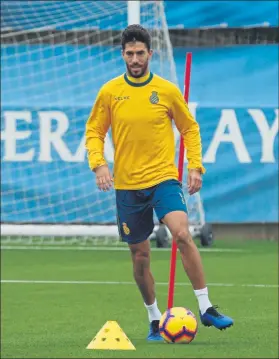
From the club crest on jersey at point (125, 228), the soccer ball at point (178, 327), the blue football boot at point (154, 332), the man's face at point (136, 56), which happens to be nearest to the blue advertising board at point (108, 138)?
the blue football boot at point (154, 332)

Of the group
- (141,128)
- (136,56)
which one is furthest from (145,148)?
(136,56)

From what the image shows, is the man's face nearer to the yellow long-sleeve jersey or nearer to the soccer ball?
the yellow long-sleeve jersey

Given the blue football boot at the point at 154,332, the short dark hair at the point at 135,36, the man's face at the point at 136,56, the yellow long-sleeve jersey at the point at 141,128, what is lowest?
the blue football boot at the point at 154,332

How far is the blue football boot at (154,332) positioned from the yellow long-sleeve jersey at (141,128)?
97 cm

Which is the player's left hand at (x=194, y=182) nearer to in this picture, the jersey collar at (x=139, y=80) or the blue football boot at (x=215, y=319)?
the jersey collar at (x=139, y=80)

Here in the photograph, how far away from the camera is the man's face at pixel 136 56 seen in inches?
331

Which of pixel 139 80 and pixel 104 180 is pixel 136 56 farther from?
pixel 104 180

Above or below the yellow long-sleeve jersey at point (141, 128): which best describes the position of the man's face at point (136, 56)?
above

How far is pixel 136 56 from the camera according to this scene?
8.45 m

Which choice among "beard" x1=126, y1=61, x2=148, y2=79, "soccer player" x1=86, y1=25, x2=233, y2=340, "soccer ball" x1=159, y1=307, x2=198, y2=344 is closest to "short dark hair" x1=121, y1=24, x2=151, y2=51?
"soccer player" x1=86, y1=25, x2=233, y2=340

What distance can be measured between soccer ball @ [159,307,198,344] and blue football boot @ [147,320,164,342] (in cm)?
38

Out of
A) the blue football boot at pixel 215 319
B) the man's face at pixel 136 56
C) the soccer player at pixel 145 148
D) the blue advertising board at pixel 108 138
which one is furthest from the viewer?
the blue advertising board at pixel 108 138

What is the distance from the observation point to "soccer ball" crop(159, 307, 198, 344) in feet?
27.7

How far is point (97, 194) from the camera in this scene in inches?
681
